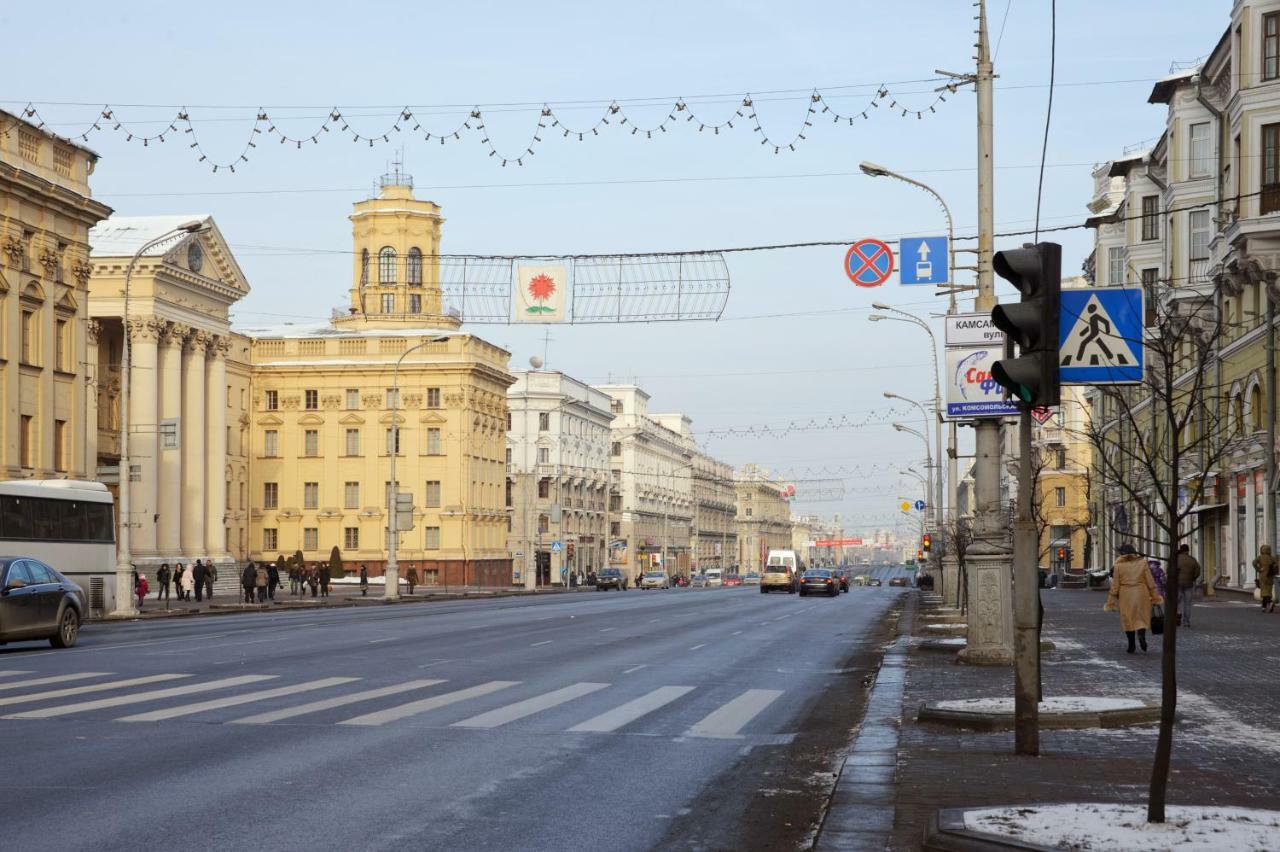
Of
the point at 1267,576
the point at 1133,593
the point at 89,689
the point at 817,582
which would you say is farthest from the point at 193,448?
the point at 89,689

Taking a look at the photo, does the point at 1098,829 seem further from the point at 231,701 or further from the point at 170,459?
the point at 170,459

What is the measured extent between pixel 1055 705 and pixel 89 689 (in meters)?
10.6

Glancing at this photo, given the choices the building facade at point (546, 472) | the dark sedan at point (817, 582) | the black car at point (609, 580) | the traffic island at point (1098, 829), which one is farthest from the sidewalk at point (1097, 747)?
the building facade at point (546, 472)

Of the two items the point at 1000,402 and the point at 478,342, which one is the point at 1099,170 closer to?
the point at 478,342

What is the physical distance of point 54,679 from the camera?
65.6 feet

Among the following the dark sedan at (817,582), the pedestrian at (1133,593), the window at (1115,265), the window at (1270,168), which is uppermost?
the window at (1115,265)

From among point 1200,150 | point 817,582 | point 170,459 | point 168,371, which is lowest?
point 817,582

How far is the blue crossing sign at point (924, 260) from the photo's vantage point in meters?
28.1

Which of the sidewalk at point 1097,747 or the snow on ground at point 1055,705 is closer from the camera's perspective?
the sidewalk at point 1097,747

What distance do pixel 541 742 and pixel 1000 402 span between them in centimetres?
864

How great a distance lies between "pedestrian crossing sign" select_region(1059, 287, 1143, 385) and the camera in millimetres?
11031

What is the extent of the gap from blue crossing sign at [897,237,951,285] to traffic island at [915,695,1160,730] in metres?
14.1

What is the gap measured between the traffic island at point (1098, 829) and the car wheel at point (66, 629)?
21.5 meters

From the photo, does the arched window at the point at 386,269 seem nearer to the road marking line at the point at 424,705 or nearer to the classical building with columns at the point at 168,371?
the classical building with columns at the point at 168,371
